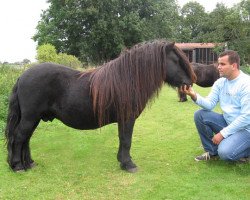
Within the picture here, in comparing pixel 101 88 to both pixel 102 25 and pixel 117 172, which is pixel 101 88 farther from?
pixel 102 25

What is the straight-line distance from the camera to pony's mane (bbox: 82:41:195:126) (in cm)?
429

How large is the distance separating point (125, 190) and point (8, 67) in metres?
9.92

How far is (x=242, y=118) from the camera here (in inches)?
163

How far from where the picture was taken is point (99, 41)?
3375 centimetres

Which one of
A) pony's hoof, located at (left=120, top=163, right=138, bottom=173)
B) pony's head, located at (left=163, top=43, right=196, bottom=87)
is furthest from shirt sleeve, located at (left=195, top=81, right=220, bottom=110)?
pony's hoof, located at (left=120, top=163, right=138, bottom=173)

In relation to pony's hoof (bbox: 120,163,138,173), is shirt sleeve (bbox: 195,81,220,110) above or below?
above

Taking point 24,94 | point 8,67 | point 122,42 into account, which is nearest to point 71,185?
point 24,94

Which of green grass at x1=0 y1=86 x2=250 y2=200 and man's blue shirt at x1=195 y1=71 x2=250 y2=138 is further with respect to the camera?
man's blue shirt at x1=195 y1=71 x2=250 y2=138

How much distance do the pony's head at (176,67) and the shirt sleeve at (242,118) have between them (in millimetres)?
723

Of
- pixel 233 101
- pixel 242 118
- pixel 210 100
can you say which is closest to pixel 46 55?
pixel 210 100

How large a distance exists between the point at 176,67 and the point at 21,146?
93.7 inches

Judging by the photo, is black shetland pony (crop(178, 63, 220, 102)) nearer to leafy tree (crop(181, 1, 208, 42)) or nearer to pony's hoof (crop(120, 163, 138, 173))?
pony's hoof (crop(120, 163, 138, 173))

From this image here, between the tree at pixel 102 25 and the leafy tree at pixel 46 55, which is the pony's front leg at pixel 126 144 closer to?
the leafy tree at pixel 46 55

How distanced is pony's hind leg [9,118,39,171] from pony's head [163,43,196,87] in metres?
1.96
